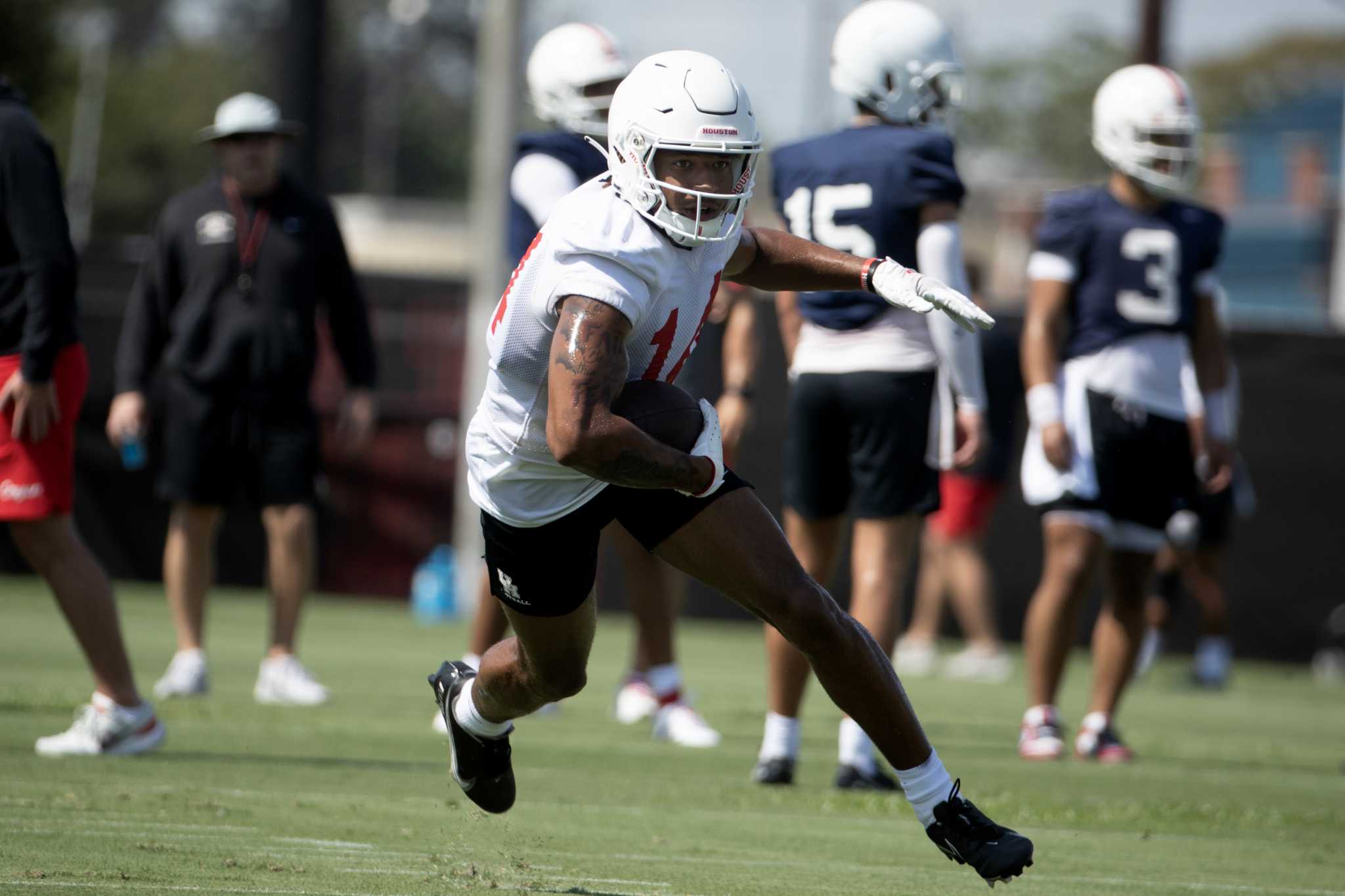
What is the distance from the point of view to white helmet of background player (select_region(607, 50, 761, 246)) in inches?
163

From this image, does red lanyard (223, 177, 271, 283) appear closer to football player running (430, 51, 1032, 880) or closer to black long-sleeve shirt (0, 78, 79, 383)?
black long-sleeve shirt (0, 78, 79, 383)

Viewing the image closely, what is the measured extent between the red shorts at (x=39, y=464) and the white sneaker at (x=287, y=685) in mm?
2126

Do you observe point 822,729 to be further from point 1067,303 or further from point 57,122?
point 57,122

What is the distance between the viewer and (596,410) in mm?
3928

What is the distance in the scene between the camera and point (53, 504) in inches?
222

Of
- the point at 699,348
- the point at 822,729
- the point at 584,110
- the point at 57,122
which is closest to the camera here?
the point at 584,110

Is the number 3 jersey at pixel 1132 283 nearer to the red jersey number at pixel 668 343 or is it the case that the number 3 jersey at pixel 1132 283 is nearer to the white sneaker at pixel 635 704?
the white sneaker at pixel 635 704

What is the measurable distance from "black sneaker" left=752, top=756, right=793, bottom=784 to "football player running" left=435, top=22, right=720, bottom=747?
965mm

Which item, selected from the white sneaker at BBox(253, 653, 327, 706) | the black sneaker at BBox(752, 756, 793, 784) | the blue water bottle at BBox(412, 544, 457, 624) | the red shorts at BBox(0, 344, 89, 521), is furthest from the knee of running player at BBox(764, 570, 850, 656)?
the blue water bottle at BBox(412, 544, 457, 624)

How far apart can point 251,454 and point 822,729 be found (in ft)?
8.89

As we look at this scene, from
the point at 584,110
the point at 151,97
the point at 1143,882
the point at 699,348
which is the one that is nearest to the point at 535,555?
the point at 1143,882

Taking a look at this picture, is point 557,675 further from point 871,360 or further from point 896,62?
point 896,62

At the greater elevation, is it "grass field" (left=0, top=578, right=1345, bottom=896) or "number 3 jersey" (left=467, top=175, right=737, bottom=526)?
"number 3 jersey" (left=467, top=175, right=737, bottom=526)

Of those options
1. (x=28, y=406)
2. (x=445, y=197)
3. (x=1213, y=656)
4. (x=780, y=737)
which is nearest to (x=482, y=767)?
(x=780, y=737)
